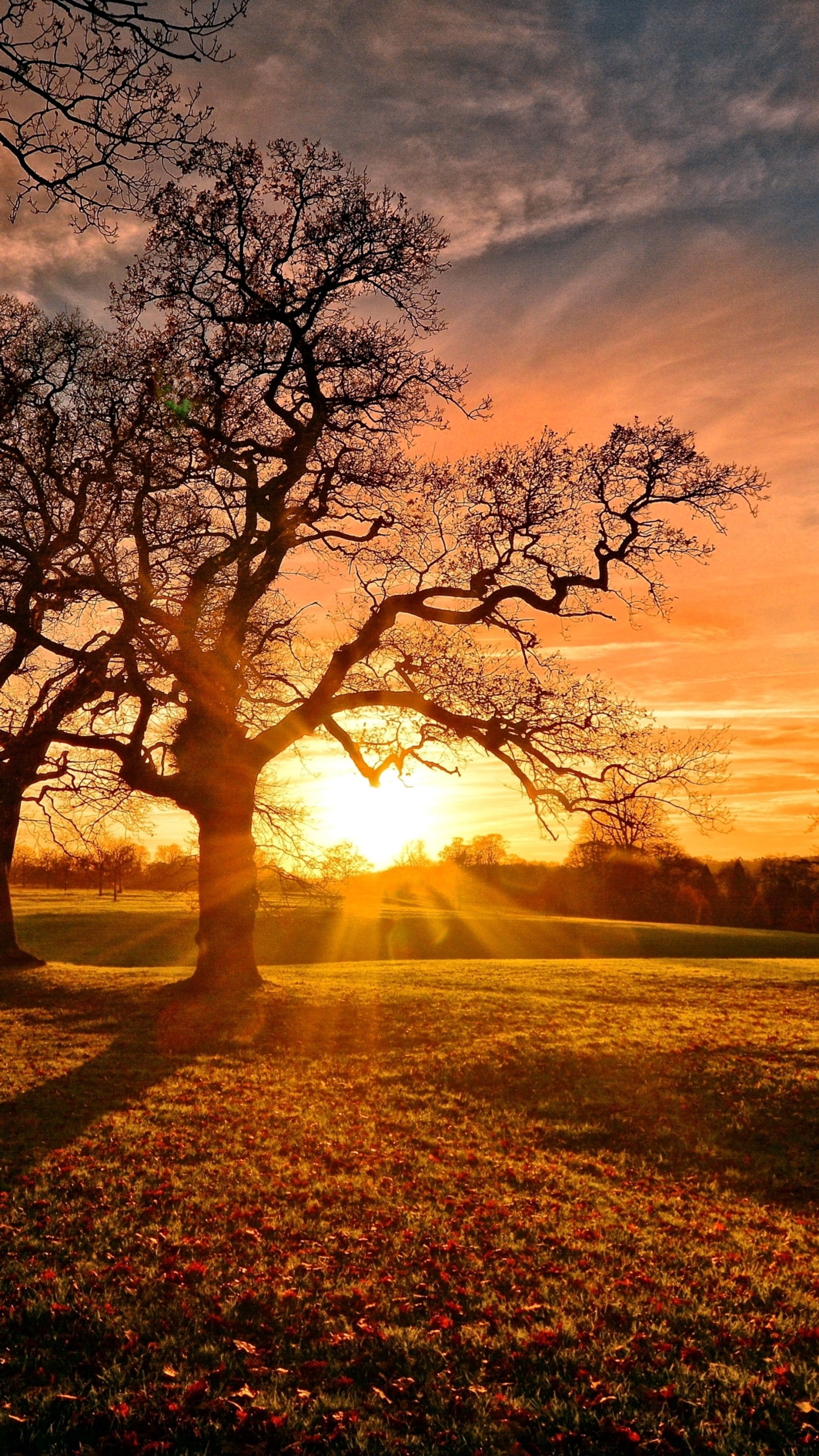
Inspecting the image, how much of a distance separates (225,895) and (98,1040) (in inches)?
197

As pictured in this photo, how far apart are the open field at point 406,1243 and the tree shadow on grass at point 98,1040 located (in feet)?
0.35

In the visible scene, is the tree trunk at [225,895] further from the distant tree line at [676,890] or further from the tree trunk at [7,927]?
the distant tree line at [676,890]

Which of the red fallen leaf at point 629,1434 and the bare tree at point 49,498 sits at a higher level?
the bare tree at point 49,498

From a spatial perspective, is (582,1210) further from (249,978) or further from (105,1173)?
(249,978)

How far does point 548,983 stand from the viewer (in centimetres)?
2766

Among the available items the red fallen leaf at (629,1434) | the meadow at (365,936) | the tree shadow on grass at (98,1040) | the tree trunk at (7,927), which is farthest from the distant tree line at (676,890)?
the red fallen leaf at (629,1434)

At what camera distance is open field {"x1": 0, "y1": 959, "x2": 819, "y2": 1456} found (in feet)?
16.9

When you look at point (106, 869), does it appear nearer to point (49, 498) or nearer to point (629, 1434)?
point (49, 498)

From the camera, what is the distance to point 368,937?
165ft

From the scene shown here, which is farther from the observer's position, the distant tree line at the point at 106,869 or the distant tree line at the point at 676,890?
the distant tree line at the point at 676,890

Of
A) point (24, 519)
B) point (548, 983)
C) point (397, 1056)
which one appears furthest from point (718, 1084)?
point (24, 519)

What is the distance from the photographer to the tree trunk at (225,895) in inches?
834

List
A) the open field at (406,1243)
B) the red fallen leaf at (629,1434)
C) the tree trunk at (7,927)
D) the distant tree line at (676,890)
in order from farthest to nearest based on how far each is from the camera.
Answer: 1. the distant tree line at (676,890)
2. the tree trunk at (7,927)
3. the open field at (406,1243)
4. the red fallen leaf at (629,1434)

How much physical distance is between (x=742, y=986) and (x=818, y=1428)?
26911mm
